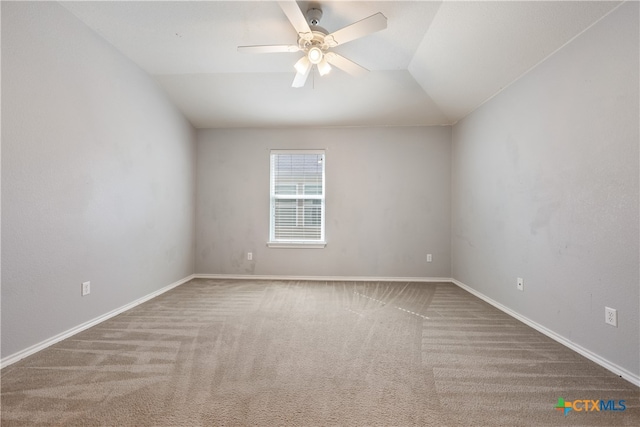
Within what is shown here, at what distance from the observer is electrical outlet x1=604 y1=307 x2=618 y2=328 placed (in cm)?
184

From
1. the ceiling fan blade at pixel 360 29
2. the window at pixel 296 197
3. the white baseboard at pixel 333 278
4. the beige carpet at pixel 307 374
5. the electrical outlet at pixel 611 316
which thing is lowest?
the beige carpet at pixel 307 374

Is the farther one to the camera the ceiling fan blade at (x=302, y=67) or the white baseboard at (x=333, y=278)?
the white baseboard at (x=333, y=278)

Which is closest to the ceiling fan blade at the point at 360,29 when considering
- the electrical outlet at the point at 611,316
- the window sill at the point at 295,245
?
the electrical outlet at the point at 611,316

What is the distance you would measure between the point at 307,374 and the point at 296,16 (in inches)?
95.0

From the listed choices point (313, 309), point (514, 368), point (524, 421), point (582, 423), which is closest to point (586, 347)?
point (514, 368)

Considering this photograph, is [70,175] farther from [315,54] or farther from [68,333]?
[315,54]

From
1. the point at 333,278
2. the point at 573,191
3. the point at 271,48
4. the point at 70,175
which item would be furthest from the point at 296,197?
the point at 573,191

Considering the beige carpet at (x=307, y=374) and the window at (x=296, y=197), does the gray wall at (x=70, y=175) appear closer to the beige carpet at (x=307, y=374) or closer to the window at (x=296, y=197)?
the beige carpet at (x=307, y=374)

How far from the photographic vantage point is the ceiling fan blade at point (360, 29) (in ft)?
6.32

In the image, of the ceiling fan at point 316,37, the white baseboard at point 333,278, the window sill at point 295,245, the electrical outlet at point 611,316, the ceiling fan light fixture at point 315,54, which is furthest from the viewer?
the window sill at point 295,245

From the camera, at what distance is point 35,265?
2.06 metres

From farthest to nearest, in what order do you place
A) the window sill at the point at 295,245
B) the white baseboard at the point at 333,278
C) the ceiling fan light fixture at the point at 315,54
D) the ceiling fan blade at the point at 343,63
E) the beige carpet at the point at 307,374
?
the window sill at the point at 295,245 → the white baseboard at the point at 333,278 → the ceiling fan blade at the point at 343,63 → the ceiling fan light fixture at the point at 315,54 → the beige carpet at the point at 307,374

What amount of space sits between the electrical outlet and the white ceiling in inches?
78.6

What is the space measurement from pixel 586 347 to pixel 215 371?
2615mm
